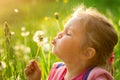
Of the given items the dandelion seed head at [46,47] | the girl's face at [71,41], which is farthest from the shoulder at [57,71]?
the dandelion seed head at [46,47]

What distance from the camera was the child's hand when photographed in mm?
1769

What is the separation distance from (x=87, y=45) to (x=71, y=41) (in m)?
0.06

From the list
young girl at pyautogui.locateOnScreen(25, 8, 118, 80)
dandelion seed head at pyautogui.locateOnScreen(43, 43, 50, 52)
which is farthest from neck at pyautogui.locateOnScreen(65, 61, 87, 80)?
dandelion seed head at pyautogui.locateOnScreen(43, 43, 50, 52)

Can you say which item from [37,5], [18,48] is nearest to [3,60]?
[18,48]

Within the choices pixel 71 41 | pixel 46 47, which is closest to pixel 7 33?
pixel 46 47

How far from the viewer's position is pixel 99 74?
1.62m

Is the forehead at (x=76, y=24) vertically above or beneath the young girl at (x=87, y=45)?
above

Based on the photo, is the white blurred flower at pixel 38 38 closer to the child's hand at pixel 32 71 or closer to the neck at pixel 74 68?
the child's hand at pixel 32 71

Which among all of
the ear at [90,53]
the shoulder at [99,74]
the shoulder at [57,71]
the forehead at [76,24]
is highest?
the forehead at [76,24]

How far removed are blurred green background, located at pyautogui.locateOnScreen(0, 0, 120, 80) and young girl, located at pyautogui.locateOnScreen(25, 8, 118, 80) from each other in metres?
0.53

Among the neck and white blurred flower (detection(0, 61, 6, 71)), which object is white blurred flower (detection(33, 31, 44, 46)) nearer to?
white blurred flower (detection(0, 61, 6, 71))

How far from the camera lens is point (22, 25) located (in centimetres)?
234

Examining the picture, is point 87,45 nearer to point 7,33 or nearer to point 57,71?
point 57,71

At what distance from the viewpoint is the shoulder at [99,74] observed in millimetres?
1615
